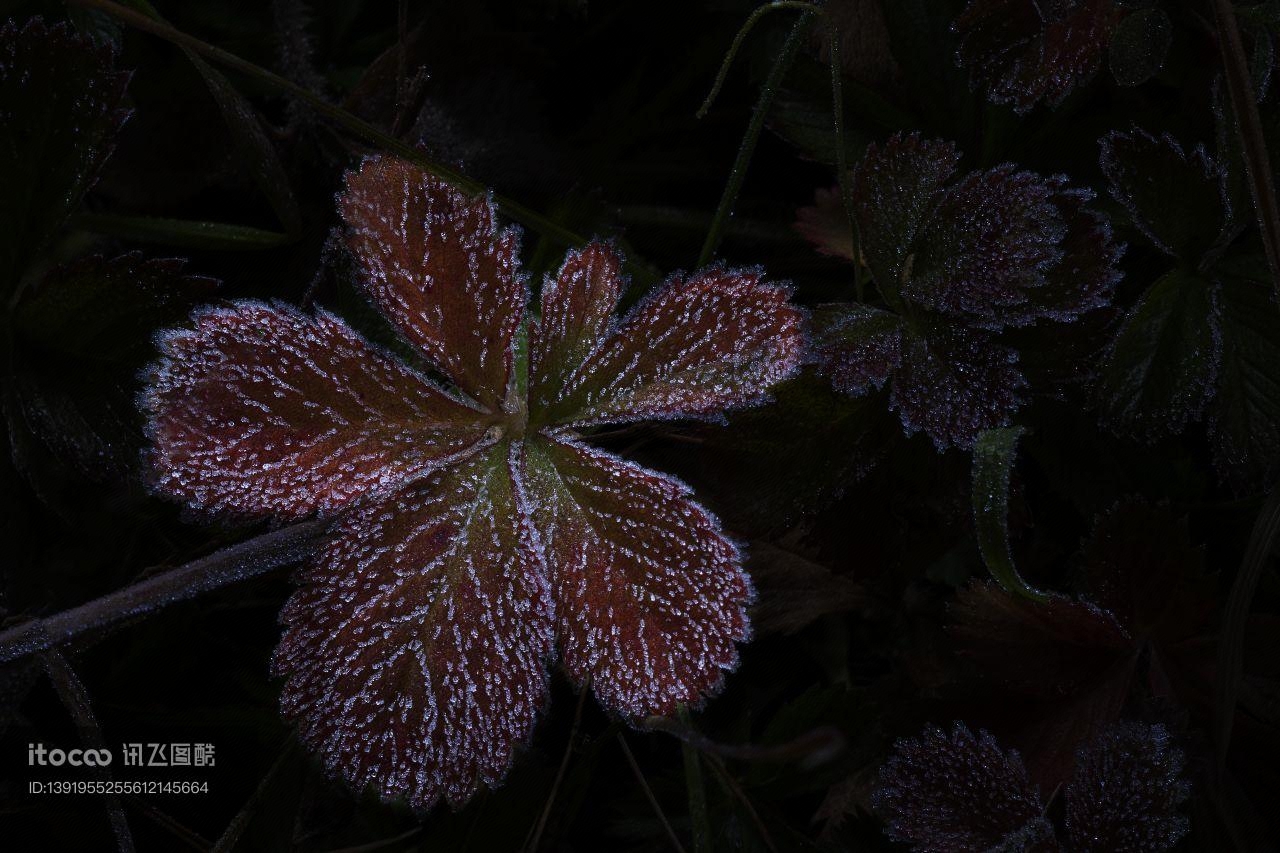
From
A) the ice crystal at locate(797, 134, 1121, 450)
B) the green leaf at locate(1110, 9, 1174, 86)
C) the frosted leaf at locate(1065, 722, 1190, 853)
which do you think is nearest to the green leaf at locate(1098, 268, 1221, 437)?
the ice crystal at locate(797, 134, 1121, 450)

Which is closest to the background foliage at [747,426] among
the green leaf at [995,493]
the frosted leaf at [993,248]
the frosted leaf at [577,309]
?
the green leaf at [995,493]

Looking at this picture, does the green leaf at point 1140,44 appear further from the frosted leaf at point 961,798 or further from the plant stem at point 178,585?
the plant stem at point 178,585

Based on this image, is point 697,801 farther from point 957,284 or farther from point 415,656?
point 957,284

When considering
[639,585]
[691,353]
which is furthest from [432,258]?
[639,585]

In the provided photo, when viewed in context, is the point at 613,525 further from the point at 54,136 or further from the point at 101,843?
the point at 101,843

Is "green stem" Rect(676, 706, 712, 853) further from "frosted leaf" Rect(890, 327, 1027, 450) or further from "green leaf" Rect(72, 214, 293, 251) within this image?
"green leaf" Rect(72, 214, 293, 251)
